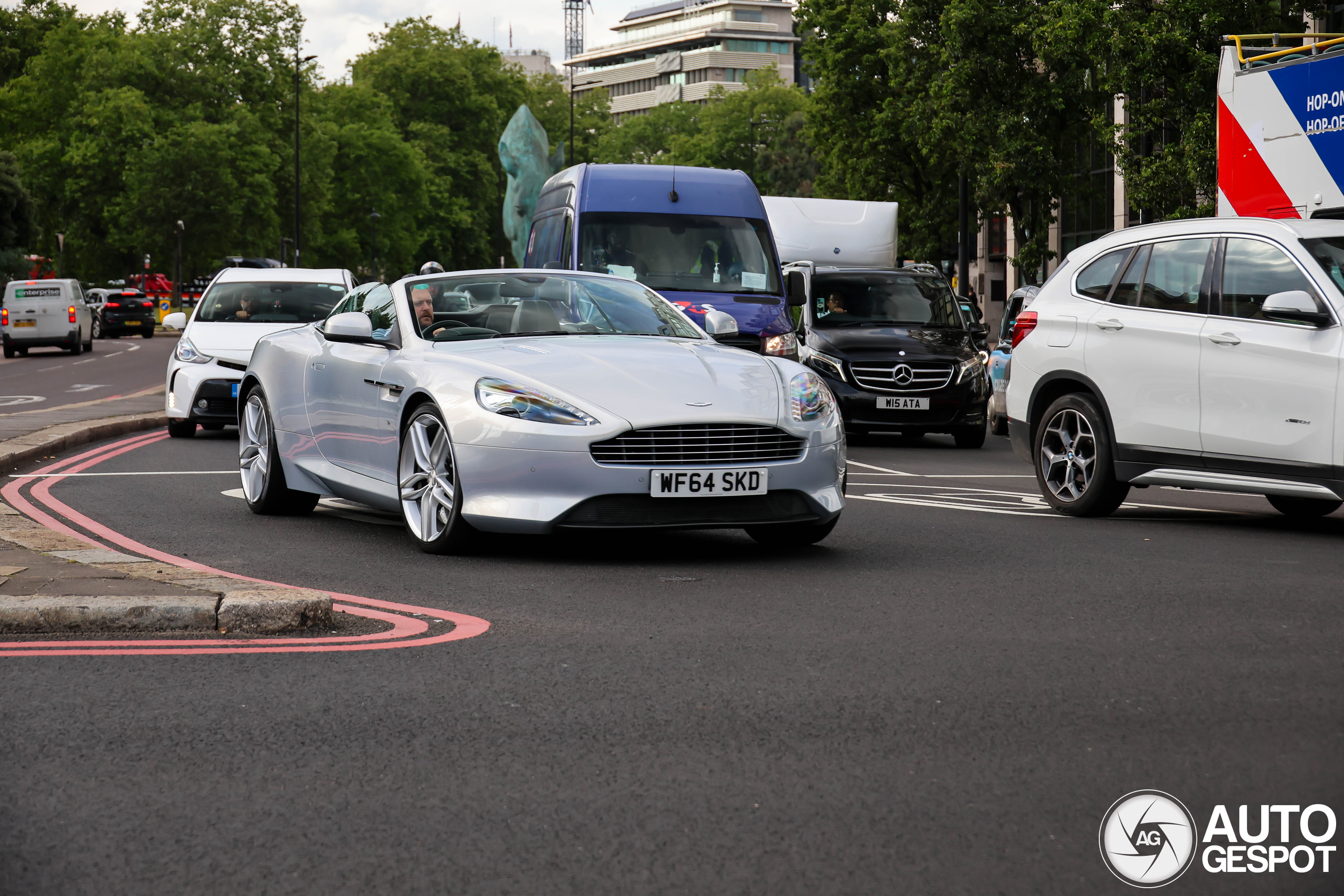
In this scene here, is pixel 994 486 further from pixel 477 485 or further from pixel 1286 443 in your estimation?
pixel 477 485

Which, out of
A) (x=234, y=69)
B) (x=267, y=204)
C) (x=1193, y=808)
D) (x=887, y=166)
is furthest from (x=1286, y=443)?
(x=234, y=69)

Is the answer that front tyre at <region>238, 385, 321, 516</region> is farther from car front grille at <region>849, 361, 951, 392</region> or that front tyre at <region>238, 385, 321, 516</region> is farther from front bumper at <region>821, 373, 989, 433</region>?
car front grille at <region>849, 361, 951, 392</region>

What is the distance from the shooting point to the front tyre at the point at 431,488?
7738 millimetres

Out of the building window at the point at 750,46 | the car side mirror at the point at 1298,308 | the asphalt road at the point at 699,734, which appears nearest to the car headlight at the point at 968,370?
the car side mirror at the point at 1298,308

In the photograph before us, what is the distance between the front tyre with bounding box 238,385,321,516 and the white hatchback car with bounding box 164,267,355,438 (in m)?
5.32

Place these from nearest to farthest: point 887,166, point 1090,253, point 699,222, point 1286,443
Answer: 1. point 1286,443
2. point 1090,253
3. point 699,222
4. point 887,166

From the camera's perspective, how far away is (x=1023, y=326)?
1072 centimetres

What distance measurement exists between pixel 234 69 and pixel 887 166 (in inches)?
1596

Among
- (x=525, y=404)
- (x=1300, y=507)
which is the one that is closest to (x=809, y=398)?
(x=525, y=404)

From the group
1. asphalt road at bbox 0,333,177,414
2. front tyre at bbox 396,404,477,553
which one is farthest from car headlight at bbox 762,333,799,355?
front tyre at bbox 396,404,477,553

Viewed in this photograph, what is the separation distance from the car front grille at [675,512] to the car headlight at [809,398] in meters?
0.38

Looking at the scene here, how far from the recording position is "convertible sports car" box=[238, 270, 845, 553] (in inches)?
290

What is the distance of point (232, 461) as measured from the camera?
14.1m

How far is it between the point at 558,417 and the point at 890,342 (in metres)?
10.3
